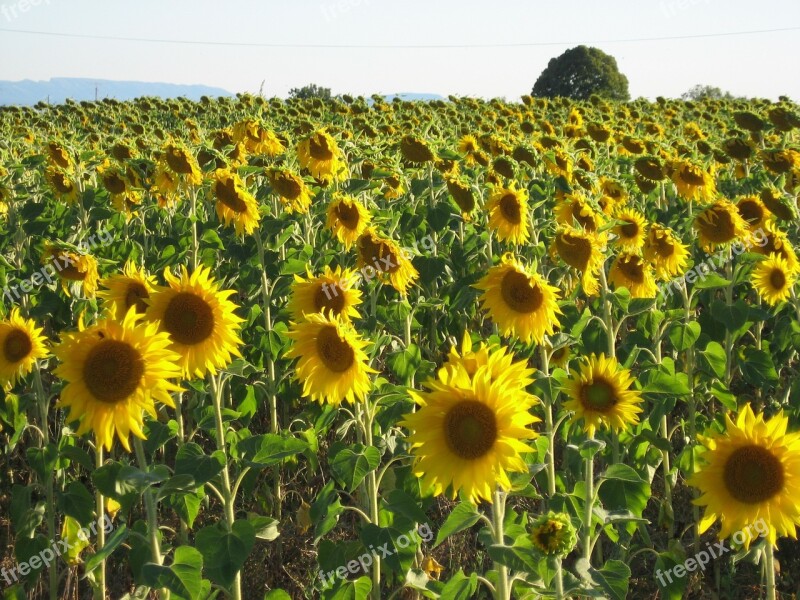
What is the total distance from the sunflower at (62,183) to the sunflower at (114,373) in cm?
374

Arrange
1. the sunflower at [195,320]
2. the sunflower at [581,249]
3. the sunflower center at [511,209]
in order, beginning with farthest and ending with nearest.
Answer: the sunflower center at [511,209] < the sunflower at [581,249] < the sunflower at [195,320]

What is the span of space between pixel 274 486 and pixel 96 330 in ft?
6.63

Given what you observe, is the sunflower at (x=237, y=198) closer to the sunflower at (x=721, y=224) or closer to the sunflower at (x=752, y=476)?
the sunflower at (x=721, y=224)

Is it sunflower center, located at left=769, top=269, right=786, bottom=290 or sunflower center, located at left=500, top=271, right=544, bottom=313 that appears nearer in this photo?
sunflower center, located at left=500, top=271, right=544, bottom=313

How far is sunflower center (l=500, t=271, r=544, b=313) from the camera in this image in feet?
11.0

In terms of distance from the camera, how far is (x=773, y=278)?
4121mm

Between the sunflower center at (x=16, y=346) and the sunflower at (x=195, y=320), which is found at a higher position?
the sunflower center at (x=16, y=346)

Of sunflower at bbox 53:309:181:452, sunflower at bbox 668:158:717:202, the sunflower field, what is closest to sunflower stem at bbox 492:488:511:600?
the sunflower field

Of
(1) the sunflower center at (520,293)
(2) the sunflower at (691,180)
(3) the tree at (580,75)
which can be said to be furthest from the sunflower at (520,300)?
(3) the tree at (580,75)

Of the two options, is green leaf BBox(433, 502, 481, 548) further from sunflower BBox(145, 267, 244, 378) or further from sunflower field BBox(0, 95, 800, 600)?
sunflower BBox(145, 267, 244, 378)

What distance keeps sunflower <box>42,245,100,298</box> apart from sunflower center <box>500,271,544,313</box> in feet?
6.62

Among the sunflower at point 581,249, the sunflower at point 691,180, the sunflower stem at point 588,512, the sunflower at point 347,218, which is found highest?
the sunflower at point 691,180

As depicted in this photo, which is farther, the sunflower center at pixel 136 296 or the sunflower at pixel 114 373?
the sunflower center at pixel 136 296

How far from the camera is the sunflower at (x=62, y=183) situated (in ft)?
18.9
